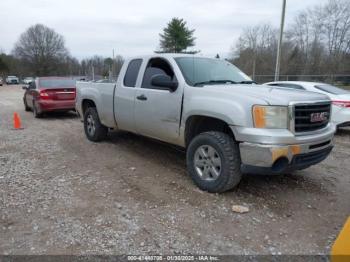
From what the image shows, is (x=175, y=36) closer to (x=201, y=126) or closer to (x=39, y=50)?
(x=39, y=50)

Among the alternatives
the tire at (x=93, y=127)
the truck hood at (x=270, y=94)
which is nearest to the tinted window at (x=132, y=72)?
the tire at (x=93, y=127)

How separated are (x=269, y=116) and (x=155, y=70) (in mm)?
2321

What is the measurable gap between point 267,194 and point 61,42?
83.3m

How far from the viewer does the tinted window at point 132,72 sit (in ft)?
18.4

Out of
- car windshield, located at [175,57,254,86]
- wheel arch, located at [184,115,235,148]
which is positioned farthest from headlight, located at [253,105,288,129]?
car windshield, located at [175,57,254,86]

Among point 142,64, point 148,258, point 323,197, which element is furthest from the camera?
point 142,64

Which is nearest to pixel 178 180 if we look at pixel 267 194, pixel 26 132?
pixel 267 194

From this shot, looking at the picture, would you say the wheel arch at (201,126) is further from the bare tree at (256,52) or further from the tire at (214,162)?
the bare tree at (256,52)

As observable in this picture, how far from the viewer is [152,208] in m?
3.82

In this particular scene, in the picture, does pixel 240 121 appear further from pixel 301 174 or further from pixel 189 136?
pixel 301 174

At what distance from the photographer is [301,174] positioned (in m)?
5.11

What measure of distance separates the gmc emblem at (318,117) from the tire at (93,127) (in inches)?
177

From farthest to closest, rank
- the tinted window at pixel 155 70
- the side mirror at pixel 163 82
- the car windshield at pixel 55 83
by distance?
the car windshield at pixel 55 83 < the tinted window at pixel 155 70 < the side mirror at pixel 163 82

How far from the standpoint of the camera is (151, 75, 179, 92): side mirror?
4.53 metres
